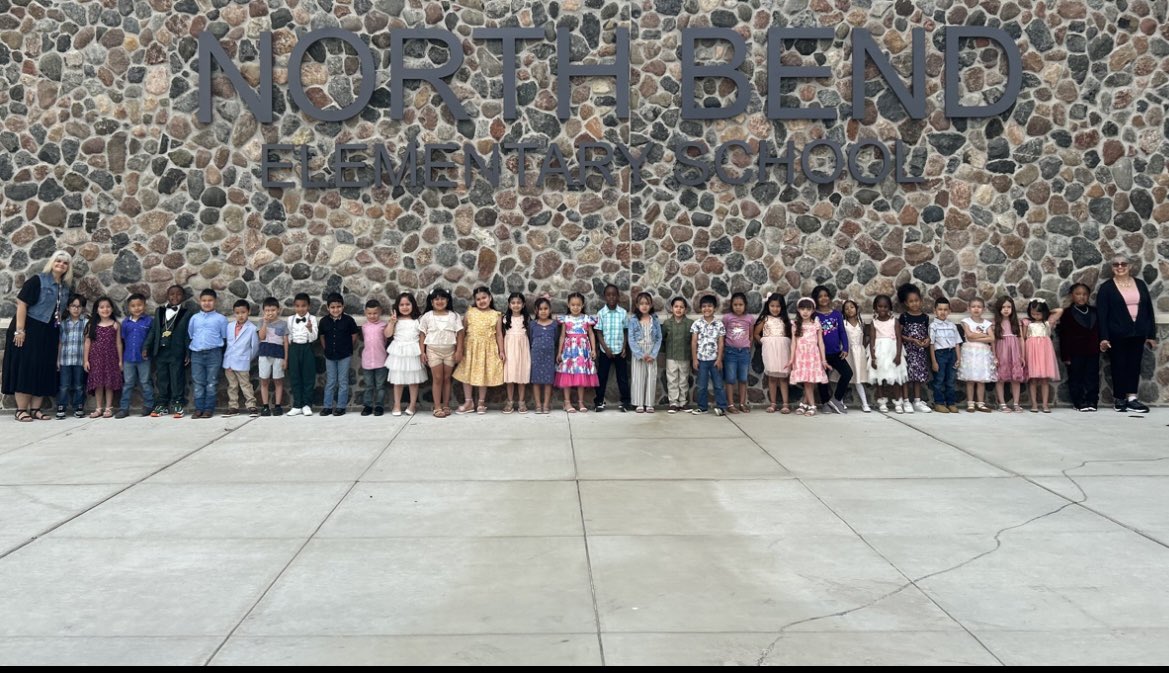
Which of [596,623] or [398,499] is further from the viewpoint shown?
[398,499]

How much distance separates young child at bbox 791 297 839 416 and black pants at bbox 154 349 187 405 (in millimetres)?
7532

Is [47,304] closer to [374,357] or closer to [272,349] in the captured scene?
[272,349]

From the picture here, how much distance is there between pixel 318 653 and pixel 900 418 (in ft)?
27.8

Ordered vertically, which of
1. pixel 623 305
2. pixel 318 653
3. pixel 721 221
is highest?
pixel 721 221

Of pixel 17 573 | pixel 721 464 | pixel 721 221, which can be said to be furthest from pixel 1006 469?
pixel 17 573

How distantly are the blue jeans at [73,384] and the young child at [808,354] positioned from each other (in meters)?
8.74

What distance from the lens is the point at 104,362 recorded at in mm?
11484

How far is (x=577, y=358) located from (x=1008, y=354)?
5.37 meters

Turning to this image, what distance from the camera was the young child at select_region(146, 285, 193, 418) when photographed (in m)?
11.5

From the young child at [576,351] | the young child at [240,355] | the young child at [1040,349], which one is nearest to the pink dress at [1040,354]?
the young child at [1040,349]

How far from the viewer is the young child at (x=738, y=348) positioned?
38.2ft

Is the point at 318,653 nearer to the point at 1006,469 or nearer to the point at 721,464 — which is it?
the point at 721,464

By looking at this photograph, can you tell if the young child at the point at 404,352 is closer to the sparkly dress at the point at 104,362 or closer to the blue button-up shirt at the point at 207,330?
the blue button-up shirt at the point at 207,330

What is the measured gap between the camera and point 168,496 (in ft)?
24.2
